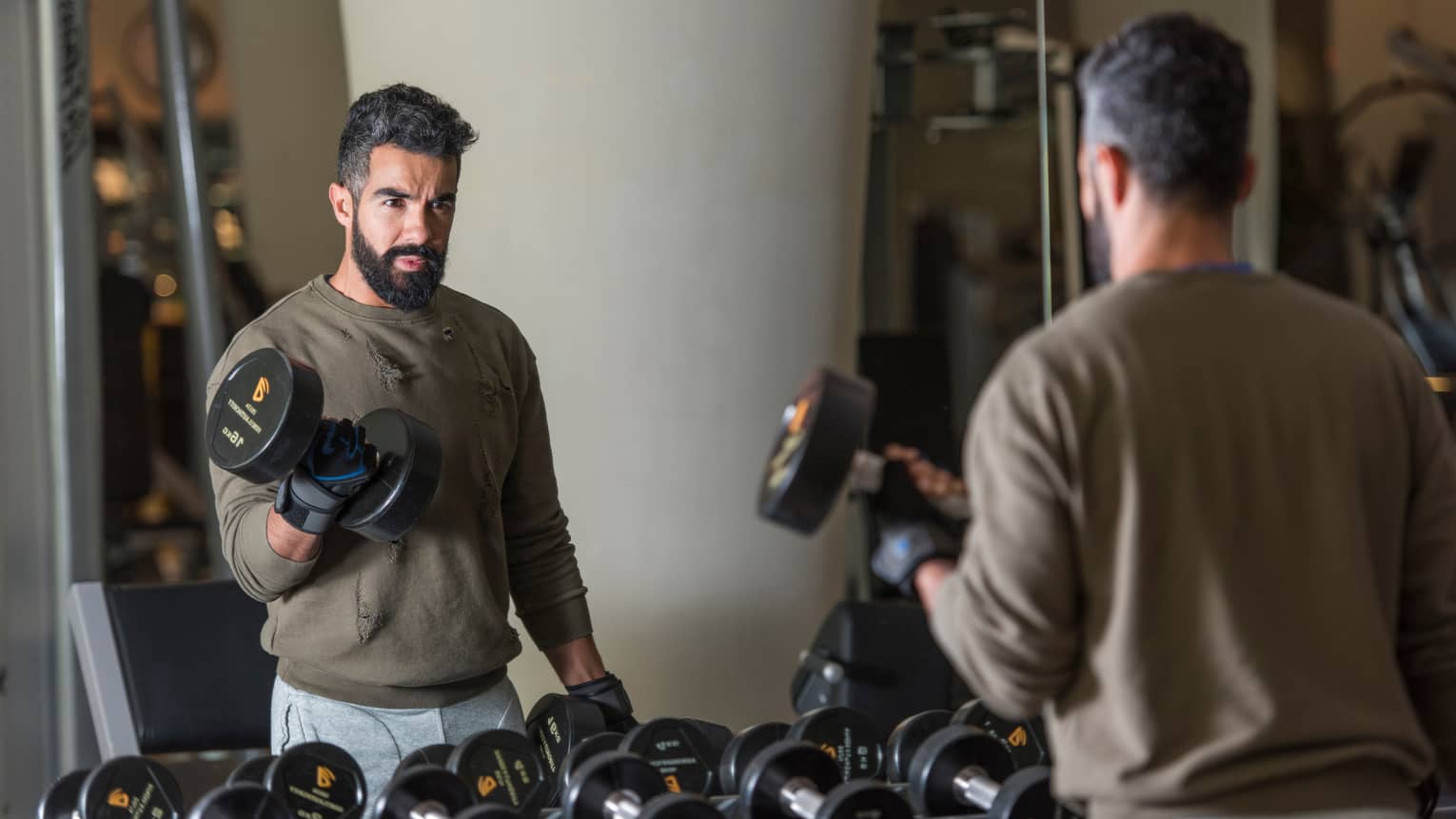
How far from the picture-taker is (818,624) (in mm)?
3148

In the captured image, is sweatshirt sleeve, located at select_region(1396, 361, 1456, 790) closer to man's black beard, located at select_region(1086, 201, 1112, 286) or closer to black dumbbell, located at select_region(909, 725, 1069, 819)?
man's black beard, located at select_region(1086, 201, 1112, 286)

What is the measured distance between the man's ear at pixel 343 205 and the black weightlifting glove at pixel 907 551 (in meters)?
1.08

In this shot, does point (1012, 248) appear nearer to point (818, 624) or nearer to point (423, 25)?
point (818, 624)

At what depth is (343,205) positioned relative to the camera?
90.5 inches

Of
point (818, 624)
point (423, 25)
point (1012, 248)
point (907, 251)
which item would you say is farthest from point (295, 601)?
Result: point (1012, 248)

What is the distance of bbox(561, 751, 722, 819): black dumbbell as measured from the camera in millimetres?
2043

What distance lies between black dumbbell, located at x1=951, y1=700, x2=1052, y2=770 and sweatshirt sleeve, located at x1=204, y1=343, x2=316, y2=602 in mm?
1055

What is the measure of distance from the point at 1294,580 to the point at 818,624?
182cm

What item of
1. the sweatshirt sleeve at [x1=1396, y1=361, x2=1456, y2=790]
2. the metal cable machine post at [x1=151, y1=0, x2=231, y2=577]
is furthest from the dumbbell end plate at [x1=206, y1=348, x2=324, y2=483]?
the metal cable machine post at [x1=151, y1=0, x2=231, y2=577]

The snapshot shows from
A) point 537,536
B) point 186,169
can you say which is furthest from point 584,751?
point 186,169

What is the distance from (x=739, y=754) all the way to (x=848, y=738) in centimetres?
20

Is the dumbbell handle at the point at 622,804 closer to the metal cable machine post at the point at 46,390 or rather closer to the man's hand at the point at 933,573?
the man's hand at the point at 933,573

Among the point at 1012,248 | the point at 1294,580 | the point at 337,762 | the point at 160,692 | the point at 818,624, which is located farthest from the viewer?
the point at 1012,248

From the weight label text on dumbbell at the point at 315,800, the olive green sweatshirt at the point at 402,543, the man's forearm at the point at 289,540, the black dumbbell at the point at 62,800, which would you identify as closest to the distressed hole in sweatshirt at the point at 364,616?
the olive green sweatshirt at the point at 402,543
